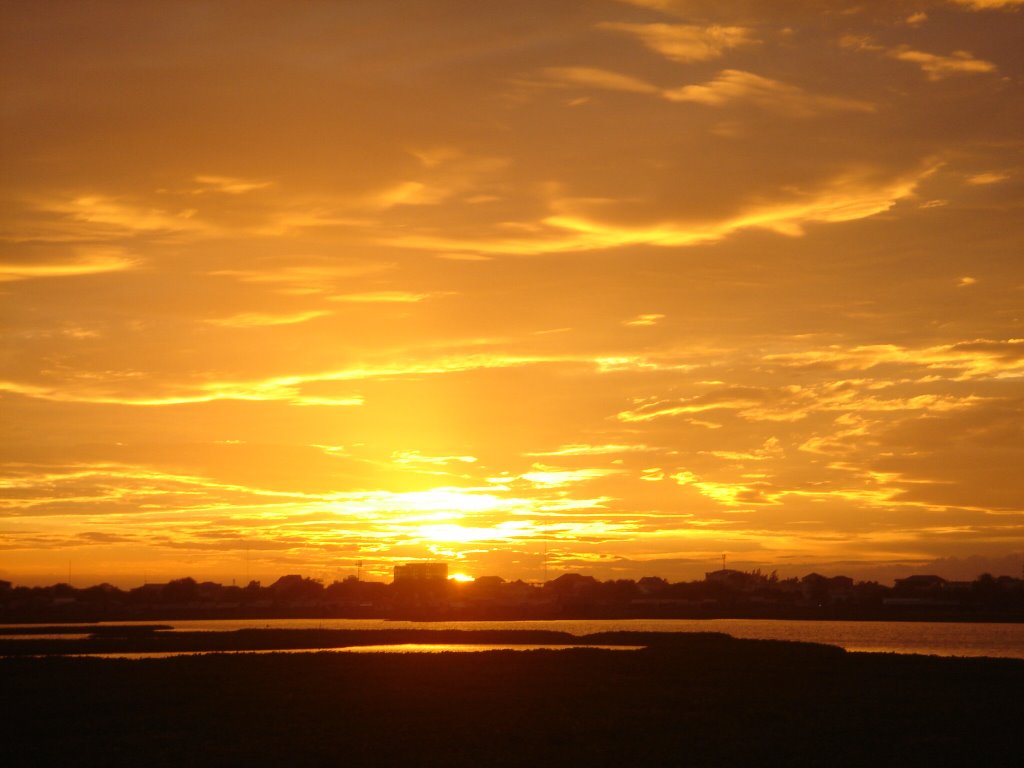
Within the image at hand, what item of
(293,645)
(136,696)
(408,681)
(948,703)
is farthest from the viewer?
(293,645)

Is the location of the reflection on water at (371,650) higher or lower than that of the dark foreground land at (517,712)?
lower

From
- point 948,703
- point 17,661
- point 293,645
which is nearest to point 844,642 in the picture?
point 293,645

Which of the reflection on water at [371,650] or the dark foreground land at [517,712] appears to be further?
the reflection on water at [371,650]

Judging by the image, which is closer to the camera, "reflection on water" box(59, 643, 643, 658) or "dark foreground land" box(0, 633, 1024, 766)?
"dark foreground land" box(0, 633, 1024, 766)

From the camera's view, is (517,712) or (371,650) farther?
(371,650)

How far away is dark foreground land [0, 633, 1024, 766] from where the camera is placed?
32469mm

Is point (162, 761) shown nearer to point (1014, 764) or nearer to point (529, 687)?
point (529, 687)

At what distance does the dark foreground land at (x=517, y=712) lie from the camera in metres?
32.5

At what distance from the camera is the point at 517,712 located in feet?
134

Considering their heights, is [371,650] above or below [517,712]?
below

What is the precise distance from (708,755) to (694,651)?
38342 millimetres

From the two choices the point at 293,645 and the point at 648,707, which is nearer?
the point at 648,707

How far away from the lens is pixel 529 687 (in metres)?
49.3

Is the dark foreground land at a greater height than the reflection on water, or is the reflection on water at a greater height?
the dark foreground land
